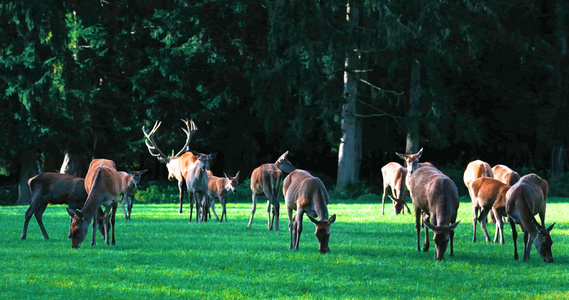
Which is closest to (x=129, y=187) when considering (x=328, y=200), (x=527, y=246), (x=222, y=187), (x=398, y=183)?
(x=222, y=187)

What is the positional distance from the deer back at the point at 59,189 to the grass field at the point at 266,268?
2.69 feet

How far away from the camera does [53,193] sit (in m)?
18.6

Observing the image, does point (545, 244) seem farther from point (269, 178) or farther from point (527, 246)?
point (269, 178)

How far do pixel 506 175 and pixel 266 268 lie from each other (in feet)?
31.9

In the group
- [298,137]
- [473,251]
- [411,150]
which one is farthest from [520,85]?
[473,251]

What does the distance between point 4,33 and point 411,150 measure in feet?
62.7

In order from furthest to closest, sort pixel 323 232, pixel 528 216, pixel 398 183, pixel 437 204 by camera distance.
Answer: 1. pixel 398 183
2. pixel 323 232
3. pixel 437 204
4. pixel 528 216

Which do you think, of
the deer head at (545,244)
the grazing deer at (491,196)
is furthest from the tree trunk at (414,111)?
the deer head at (545,244)

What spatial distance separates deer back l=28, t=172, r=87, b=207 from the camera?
729 inches

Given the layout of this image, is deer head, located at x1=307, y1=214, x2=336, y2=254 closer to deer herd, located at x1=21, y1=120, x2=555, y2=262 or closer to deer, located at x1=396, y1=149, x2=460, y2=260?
deer herd, located at x1=21, y1=120, x2=555, y2=262

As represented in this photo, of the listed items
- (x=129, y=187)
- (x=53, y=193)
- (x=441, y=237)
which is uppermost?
(x=129, y=187)

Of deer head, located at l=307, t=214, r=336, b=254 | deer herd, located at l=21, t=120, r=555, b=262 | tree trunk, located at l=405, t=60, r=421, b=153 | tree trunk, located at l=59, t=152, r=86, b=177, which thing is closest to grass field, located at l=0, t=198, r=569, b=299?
deer head, located at l=307, t=214, r=336, b=254

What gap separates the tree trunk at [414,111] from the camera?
135ft

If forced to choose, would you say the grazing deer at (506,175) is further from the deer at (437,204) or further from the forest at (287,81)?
the forest at (287,81)
